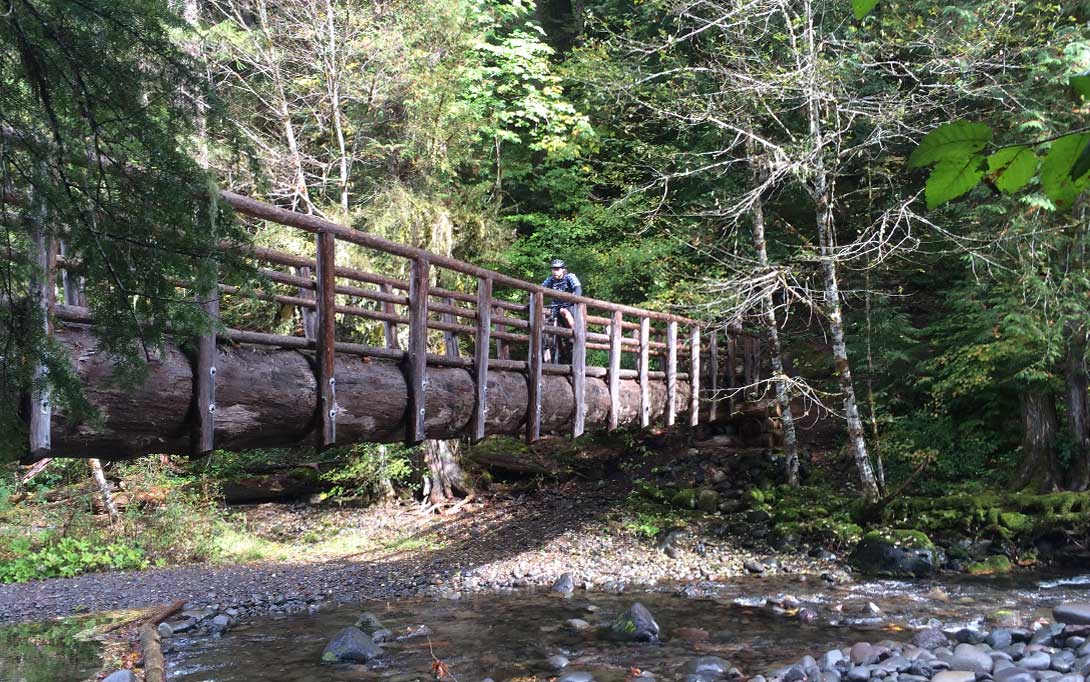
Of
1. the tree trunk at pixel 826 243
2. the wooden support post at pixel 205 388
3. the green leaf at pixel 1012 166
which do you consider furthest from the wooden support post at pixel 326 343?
the tree trunk at pixel 826 243

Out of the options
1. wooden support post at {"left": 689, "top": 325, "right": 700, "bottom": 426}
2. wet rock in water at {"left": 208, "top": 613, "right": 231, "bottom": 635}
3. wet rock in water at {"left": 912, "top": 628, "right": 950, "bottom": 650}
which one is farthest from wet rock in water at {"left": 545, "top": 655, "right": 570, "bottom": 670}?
wooden support post at {"left": 689, "top": 325, "right": 700, "bottom": 426}

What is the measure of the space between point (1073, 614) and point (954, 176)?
783 cm

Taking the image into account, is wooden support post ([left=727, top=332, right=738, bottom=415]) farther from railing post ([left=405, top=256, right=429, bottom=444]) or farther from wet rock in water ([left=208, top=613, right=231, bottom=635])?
wet rock in water ([left=208, top=613, right=231, bottom=635])

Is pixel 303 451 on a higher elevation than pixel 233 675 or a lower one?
higher

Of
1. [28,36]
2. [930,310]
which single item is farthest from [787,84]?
[28,36]

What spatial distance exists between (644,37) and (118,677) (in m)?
14.6

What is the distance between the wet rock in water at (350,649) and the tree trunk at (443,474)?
7.26 meters

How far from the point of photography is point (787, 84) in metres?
10.8

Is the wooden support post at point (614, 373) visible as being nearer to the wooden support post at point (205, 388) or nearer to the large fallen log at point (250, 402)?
the large fallen log at point (250, 402)

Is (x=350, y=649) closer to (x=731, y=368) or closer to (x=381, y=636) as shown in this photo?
(x=381, y=636)

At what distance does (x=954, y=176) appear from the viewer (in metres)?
0.96

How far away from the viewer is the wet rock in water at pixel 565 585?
396 inches

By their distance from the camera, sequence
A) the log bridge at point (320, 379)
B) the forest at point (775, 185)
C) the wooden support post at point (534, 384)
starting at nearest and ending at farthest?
the log bridge at point (320, 379), the wooden support post at point (534, 384), the forest at point (775, 185)

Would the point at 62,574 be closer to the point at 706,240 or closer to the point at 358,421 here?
the point at 358,421
